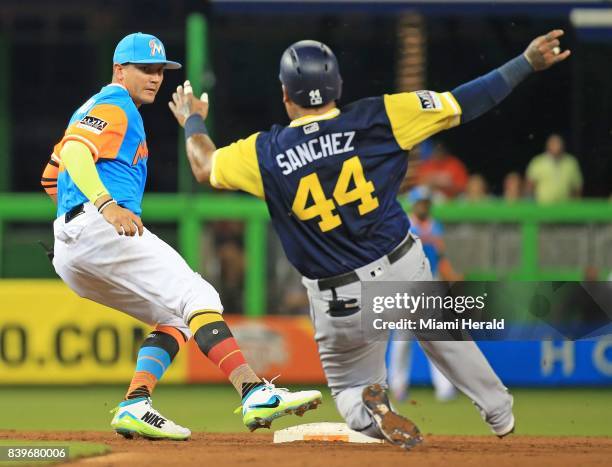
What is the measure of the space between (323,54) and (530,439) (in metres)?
3.08

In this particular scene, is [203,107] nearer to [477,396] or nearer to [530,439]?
[477,396]

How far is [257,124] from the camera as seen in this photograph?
43.0ft

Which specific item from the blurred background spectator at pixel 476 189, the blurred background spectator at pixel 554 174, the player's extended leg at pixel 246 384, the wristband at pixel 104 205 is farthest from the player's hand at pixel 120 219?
the blurred background spectator at pixel 554 174

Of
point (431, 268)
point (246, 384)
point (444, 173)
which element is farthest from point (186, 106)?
point (444, 173)

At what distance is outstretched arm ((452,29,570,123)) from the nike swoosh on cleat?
1.60 metres

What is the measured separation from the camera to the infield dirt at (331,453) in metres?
5.65

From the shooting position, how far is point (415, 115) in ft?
19.6

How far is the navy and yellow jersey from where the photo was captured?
5867 mm

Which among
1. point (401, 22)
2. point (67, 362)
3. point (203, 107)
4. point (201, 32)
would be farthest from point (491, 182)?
point (203, 107)

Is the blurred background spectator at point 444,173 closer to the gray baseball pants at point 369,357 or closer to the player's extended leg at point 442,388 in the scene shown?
the player's extended leg at point 442,388

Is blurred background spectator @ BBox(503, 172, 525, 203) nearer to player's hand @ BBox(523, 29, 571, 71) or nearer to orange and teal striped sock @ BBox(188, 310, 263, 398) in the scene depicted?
player's hand @ BBox(523, 29, 571, 71)

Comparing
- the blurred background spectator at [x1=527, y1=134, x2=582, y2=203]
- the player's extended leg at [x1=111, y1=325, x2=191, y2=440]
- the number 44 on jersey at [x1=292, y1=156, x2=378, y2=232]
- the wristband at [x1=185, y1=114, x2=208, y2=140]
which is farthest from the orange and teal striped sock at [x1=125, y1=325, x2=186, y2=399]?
the blurred background spectator at [x1=527, y1=134, x2=582, y2=203]

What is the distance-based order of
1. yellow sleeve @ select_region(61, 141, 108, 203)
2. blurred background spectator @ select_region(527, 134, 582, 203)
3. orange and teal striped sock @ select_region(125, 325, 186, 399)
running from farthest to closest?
blurred background spectator @ select_region(527, 134, 582, 203) → orange and teal striped sock @ select_region(125, 325, 186, 399) → yellow sleeve @ select_region(61, 141, 108, 203)

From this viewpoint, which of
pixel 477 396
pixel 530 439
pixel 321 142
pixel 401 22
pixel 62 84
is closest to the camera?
pixel 321 142
